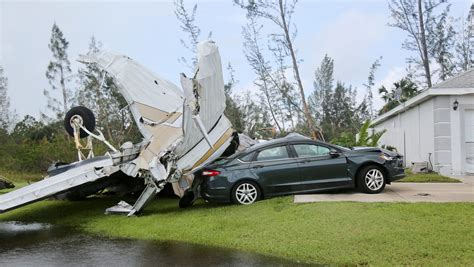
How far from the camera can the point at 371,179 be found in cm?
1116

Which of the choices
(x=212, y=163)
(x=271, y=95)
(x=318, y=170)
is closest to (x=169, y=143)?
(x=212, y=163)

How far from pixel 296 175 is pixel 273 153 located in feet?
2.47

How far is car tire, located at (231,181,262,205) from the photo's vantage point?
11.0 meters

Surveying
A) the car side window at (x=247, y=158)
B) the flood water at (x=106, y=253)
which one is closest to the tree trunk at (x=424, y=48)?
the car side window at (x=247, y=158)

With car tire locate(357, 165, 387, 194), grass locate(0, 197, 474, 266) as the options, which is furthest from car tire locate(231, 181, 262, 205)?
car tire locate(357, 165, 387, 194)

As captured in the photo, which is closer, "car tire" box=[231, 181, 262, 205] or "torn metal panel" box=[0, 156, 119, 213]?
"torn metal panel" box=[0, 156, 119, 213]

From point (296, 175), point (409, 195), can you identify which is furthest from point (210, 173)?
point (409, 195)

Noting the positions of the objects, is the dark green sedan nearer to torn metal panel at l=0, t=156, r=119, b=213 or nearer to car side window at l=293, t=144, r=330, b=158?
car side window at l=293, t=144, r=330, b=158

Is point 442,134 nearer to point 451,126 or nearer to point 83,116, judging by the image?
point 451,126

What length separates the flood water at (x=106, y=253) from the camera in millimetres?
7012

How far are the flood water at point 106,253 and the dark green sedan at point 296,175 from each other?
9.10 ft

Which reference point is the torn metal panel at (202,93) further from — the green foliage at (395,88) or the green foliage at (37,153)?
the green foliage at (395,88)

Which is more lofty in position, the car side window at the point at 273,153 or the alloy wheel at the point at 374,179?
the car side window at the point at 273,153

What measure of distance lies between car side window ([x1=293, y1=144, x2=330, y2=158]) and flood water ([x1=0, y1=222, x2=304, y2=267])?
4134 millimetres
